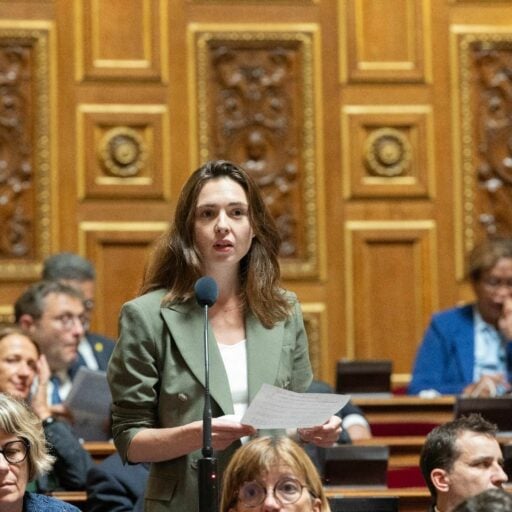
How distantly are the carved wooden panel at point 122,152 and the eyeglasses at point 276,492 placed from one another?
4.23 meters

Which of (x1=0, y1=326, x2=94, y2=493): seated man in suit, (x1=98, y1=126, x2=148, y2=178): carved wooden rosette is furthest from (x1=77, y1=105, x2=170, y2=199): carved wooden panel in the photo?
(x1=0, y1=326, x2=94, y2=493): seated man in suit

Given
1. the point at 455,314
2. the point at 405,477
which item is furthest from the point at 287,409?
the point at 455,314

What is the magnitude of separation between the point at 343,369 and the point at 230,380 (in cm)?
263

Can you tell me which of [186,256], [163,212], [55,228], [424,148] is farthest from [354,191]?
[186,256]

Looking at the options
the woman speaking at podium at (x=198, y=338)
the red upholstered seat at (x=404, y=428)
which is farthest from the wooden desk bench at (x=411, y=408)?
the woman speaking at podium at (x=198, y=338)

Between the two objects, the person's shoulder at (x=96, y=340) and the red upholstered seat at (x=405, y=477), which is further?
the person's shoulder at (x=96, y=340)

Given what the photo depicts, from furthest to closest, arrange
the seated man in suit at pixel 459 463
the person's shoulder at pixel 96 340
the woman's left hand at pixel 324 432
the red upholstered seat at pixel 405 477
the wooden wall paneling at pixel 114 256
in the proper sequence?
the wooden wall paneling at pixel 114 256 < the person's shoulder at pixel 96 340 < the red upholstered seat at pixel 405 477 < the seated man in suit at pixel 459 463 < the woman's left hand at pixel 324 432

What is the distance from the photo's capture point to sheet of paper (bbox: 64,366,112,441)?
5.18 meters

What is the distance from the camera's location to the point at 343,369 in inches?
225

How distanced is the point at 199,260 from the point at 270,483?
0.55 metres

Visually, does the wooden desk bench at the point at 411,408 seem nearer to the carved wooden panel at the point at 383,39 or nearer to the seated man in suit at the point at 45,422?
the seated man in suit at the point at 45,422

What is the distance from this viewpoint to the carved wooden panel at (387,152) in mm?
7145

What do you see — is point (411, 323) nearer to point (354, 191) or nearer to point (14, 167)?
point (354, 191)

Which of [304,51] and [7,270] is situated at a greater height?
[304,51]
